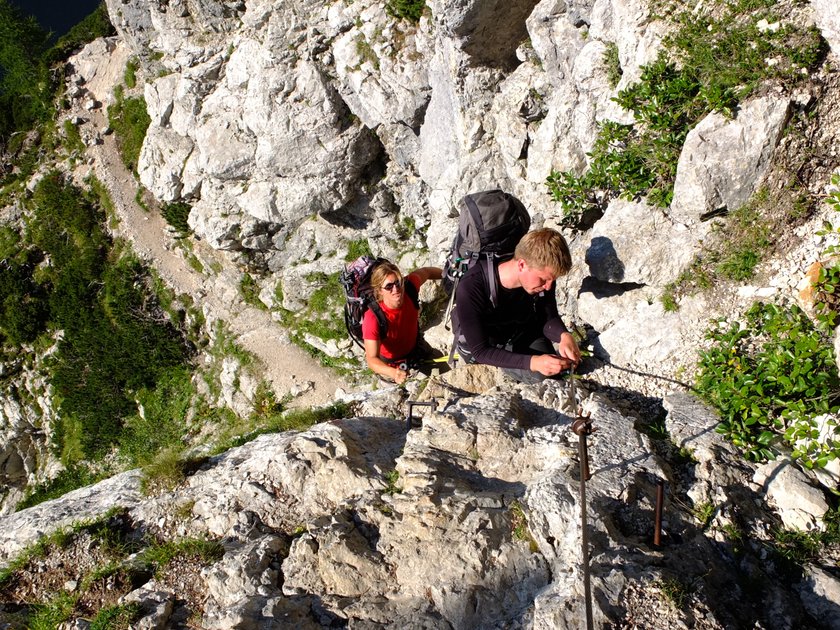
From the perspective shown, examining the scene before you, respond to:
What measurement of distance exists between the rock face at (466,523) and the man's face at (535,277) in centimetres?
152

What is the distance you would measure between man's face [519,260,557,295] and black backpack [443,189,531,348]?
1.67ft

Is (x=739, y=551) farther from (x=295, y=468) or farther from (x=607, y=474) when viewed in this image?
(x=295, y=468)

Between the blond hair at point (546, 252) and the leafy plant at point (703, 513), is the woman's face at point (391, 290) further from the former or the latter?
the leafy plant at point (703, 513)

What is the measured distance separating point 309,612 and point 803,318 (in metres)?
5.78

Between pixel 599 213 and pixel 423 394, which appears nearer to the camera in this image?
pixel 423 394

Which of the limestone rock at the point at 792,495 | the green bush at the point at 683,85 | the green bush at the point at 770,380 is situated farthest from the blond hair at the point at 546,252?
the green bush at the point at 683,85

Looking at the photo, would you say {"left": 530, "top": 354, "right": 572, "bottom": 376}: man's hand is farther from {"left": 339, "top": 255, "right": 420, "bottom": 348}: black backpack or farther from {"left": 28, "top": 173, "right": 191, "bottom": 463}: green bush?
{"left": 28, "top": 173, "right": 191, "bottom": 463}: green bush

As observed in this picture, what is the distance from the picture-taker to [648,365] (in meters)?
6.87

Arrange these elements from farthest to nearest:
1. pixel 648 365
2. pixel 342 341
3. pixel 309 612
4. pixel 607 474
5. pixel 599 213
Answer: pixel 342 341 < pixel 599 213 < pixel 648 365 < pixel 607 474 < pixel 309 612

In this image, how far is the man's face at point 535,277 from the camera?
Answer: 534 centimetres

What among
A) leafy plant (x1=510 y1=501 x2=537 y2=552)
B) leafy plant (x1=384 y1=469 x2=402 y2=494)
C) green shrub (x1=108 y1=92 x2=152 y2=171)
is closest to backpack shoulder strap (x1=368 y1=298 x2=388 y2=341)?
leafy plant (x1=384 y1=469 x2=402 y2=494)

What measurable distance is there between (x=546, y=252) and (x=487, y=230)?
42.8 inches

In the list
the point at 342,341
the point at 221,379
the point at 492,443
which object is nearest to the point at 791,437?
the point at 492,443

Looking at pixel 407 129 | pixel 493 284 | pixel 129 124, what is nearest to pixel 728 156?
pixel 493 284
